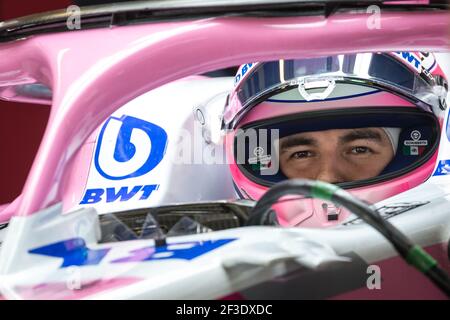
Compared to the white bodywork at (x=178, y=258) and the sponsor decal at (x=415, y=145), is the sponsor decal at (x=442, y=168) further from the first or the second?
the white bodywork at (x=178, y=258)

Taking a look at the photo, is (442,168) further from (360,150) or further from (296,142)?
(296,142)

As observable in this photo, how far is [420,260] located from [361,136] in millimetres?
476

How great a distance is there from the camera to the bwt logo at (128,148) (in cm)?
106

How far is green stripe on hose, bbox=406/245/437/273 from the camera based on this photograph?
19.2 inches

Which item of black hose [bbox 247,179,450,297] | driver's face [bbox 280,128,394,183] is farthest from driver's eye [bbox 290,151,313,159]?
black hose [bbox 247,179,450,297]

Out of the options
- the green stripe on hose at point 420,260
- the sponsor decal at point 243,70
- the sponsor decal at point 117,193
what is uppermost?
the sponsor decal at point 243,70

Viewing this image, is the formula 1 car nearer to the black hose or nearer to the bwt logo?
the black hose

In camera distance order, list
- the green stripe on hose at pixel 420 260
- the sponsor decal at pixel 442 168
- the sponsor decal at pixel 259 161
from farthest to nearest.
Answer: the sponsor decal at pixel 259 161, the sponsor decal at pixel 442 168, the green stripe on hose at pixel 420 260

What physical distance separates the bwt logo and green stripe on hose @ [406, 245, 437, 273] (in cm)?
64

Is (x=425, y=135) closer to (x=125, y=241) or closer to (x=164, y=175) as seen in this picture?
(x=164, y=175)

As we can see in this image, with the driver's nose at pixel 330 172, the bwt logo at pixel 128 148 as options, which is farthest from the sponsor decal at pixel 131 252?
the bwt logo at pixel 128 148

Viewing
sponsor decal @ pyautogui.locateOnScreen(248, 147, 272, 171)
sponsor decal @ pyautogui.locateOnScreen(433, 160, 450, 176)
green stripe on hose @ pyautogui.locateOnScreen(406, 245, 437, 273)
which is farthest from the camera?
sponsor decal @ pyautogui.locateOnScreen(248, 147, 272, 171)

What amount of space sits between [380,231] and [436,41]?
0.72 feet

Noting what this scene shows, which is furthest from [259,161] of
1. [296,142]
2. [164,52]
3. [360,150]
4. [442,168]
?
[164,52]
